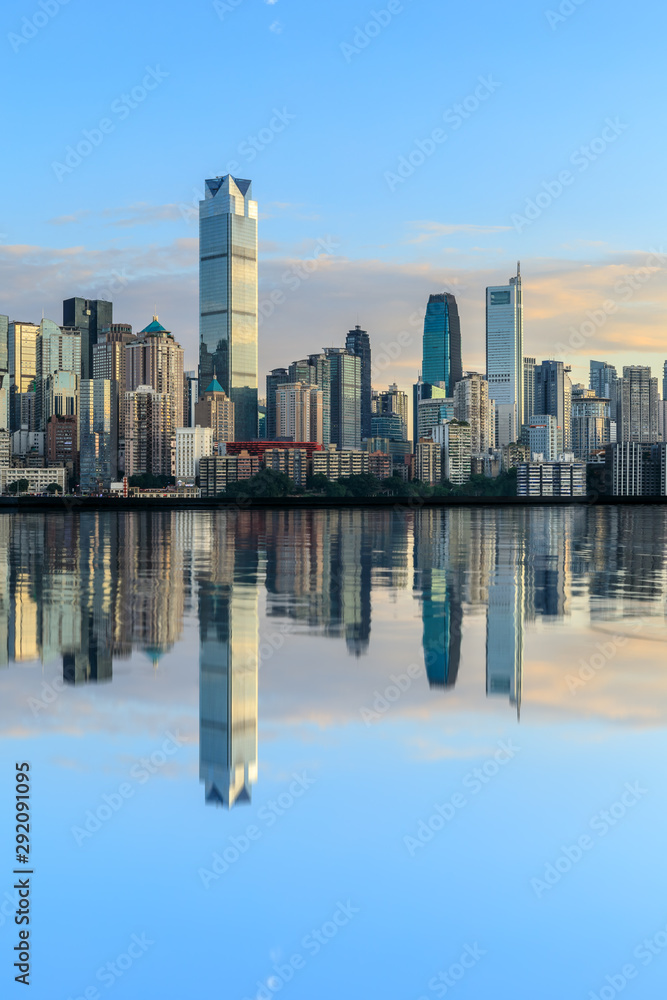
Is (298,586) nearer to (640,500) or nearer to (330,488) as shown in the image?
(640,500)

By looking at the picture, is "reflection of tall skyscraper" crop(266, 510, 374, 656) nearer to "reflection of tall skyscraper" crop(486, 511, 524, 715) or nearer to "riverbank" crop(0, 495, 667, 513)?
"reflection of tall skyscraper" crop(486, 511, 524, 715)

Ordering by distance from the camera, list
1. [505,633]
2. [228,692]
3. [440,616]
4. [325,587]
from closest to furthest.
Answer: [228,692] → [505,633] → [440,616] → [325,587]

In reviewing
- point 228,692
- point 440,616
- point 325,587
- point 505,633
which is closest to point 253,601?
point 325,587

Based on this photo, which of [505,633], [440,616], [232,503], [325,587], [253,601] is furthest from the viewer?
[232,503]

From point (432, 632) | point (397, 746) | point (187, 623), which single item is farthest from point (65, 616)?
point (397, 746)

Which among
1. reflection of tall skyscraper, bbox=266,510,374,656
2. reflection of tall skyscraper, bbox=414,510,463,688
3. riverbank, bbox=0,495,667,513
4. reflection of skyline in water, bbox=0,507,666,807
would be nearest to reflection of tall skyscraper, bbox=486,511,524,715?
reflection of skyline in water, bbox=0,507,666,807

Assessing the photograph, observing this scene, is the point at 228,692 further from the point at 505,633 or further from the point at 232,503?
the point at 232,503
